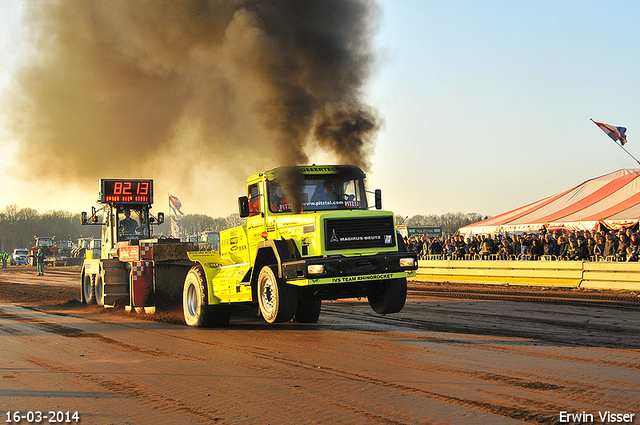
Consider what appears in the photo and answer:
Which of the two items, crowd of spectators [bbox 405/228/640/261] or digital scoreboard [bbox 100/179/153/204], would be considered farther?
crowd of spectators [bbox 405/228/640/261]

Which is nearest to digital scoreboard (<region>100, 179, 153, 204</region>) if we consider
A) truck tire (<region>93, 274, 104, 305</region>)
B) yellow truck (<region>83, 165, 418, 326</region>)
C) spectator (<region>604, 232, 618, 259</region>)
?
truck tire (<region>93, 274, 104, 305</region>)

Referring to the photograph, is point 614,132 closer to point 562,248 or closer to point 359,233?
point 562,248

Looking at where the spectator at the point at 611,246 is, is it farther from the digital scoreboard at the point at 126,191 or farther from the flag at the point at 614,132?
the digital scoreboard at the point at 126,191

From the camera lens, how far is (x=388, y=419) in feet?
16.8

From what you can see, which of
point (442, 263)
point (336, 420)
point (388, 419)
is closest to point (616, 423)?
point (388, 419)

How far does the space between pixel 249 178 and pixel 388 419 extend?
6.77 meters

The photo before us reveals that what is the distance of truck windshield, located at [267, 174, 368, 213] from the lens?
10383 millimetres

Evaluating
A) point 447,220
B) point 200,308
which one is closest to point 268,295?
point 200,308

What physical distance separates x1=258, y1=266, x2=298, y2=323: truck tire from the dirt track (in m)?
0.40

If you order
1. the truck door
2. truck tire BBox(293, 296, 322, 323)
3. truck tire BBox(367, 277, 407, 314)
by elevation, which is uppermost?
the truck door

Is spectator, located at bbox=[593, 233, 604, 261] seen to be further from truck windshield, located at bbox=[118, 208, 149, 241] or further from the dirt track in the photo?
truck windshield, located at bbox=[118, 208, 149, 241]

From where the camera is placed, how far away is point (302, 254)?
9719 millimetres

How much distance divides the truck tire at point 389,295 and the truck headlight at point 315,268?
1.51 m

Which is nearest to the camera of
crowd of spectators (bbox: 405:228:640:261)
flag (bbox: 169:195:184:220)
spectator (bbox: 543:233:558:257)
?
crowd of spectators (bbox: 405:228:640:261)
